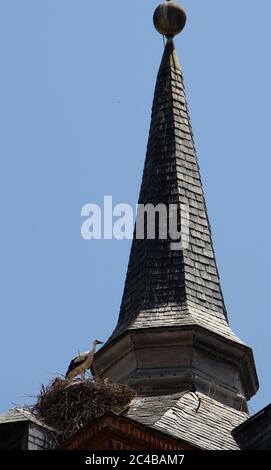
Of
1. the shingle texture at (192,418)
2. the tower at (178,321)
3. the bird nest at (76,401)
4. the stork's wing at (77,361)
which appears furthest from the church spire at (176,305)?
the bird nest at (76,401)

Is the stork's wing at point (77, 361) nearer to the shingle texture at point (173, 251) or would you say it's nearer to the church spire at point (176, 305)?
the church spire at point (176, 305)

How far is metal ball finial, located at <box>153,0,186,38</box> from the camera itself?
55.5m

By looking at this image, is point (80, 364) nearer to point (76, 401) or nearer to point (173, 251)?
point (76, 401)

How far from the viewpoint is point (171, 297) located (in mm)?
49719

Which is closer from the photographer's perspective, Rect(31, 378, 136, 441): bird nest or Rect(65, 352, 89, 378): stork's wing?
Rect(31, 378, 136, 441): bird nest

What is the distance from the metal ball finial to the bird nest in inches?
425

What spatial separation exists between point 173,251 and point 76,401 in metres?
5.79

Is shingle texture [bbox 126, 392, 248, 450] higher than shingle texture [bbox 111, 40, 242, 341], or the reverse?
shingle texture [bbox 111, 40, 242, 341]

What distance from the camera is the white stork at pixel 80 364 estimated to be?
4700cm

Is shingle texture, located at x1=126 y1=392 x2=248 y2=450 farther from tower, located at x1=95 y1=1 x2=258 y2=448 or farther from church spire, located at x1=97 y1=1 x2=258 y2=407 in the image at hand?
church spire, located at x1=97 y1=1 x2=258 y2=407

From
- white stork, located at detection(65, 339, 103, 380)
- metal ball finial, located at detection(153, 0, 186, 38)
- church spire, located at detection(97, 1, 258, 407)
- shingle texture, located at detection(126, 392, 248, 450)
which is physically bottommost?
shingle texture, located at detection(126, 392, 248, 450)

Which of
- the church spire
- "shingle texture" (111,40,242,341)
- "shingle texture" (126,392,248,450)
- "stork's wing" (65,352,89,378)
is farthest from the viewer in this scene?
"shingle texture" (111,40,242,341)

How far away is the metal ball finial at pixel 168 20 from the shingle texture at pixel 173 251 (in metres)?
0.81

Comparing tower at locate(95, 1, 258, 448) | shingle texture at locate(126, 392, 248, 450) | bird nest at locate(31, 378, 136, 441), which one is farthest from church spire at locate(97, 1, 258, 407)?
bird nest at locate(31, 378, 136, 441)
